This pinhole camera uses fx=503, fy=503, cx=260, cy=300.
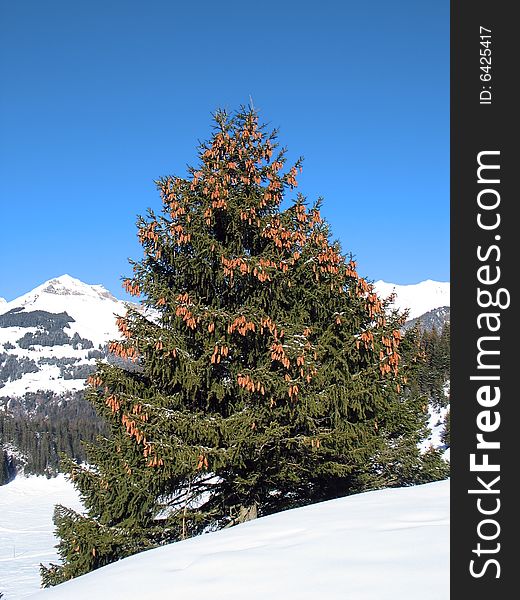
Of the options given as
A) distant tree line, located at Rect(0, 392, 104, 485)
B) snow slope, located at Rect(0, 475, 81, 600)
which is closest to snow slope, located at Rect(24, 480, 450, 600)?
snow slope, located at Rect(0, 475, 81, 600)

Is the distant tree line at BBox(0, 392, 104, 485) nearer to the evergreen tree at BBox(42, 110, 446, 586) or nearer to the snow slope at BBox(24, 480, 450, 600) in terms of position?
the evergreen tree at BBox(42, 110, 446, 586)

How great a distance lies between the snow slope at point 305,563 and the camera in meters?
2.97

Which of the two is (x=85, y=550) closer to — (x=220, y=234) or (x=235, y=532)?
(x=235, y=532)

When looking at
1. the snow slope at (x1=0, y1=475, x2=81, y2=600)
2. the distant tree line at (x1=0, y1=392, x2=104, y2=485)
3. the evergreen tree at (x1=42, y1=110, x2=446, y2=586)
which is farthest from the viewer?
the distant tree line at (x1=0, y1=392, x2=104, y2=485)

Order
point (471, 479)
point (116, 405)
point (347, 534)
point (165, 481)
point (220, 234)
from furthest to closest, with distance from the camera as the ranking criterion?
point (220, 234) < point (165, 481) < point (116, 405) < point (347, 534) < point (471, 479)

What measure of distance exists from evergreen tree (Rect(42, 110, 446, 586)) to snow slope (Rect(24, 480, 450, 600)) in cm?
359

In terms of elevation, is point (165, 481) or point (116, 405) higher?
point (116, 405)

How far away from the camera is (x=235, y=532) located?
4.70 m

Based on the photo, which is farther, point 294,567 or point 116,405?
point 116,405

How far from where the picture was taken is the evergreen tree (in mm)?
8352

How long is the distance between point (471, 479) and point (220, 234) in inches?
302

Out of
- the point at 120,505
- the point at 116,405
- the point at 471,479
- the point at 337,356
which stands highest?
the point at 337,356

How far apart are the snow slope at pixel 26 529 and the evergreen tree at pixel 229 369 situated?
2478mm

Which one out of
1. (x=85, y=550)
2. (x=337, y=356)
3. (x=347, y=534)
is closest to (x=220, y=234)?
(x=337, y=356)
